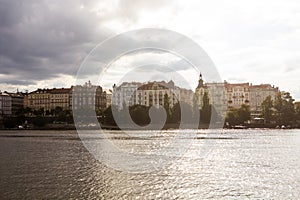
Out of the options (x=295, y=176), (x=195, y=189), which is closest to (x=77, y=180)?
(x=195, y=189)

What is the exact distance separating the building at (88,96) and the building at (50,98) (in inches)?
197

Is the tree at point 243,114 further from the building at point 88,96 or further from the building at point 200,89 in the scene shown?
the building at point 88,96

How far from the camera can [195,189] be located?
16766 mm

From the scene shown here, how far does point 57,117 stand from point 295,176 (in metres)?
85.7

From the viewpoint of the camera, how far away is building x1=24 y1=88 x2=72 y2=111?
140750 mm

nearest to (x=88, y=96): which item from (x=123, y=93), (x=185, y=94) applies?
(x=123, y=93)

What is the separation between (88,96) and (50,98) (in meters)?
16.4

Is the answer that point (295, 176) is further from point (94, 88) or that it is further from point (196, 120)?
point (94, 88)

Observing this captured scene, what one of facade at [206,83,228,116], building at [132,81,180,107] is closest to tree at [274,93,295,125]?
facade at [206,83,228,116]

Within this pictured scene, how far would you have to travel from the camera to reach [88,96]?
13400 centimetres

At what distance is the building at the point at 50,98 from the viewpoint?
14075 cm

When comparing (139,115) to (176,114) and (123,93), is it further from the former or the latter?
(123,93)

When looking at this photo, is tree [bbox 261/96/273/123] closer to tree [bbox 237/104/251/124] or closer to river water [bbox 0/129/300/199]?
tree [bbox 237/104/251/124]

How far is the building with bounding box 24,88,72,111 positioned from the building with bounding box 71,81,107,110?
5.00 metres
